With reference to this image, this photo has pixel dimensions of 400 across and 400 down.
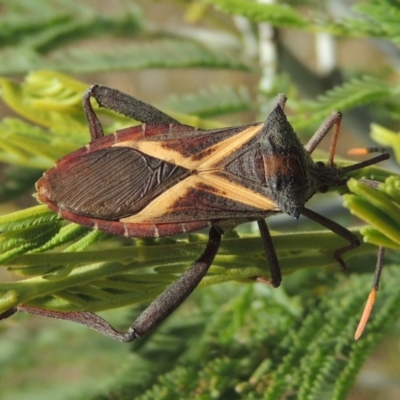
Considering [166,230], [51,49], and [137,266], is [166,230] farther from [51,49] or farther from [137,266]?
[51,49]

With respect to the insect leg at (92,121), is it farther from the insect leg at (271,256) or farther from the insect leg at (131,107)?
the insect leg at (271,256)

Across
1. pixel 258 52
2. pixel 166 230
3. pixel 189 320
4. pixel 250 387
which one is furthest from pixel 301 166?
pixel 258 52

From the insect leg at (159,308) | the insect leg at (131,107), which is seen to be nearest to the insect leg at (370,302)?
the insect leg at (159,308)

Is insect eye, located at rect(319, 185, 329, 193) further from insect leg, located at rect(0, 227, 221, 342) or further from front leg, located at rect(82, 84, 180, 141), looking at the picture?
front leg, located at rect(82, 84, 180, 141)

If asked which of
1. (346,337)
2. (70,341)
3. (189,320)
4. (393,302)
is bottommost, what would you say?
(70,341)

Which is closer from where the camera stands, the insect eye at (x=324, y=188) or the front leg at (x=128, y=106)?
the insect eye at (x=324, y=188)

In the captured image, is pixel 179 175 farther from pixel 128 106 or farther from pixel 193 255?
pixel 193 255
